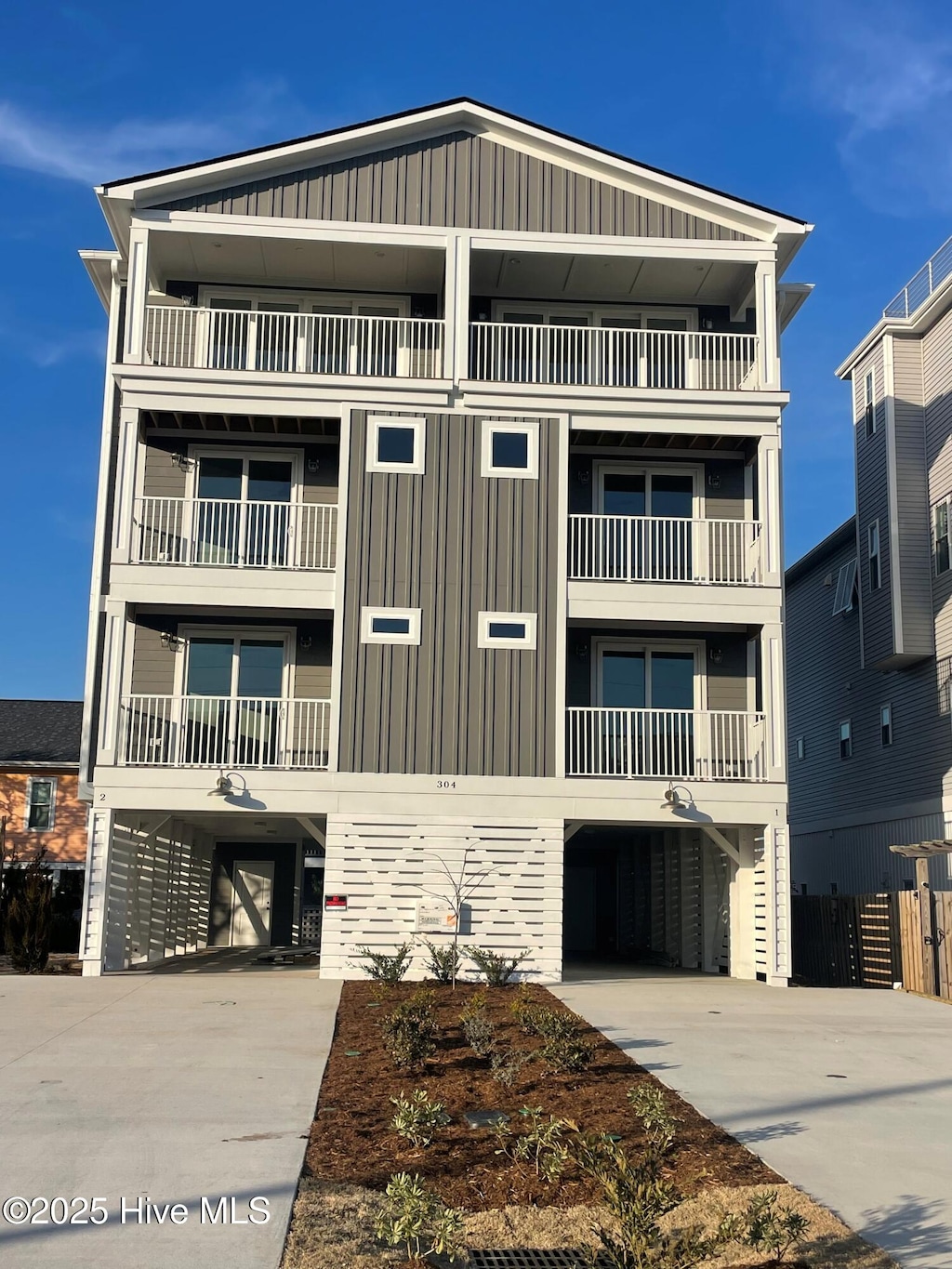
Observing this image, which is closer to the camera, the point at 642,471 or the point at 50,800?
the point at 642,471

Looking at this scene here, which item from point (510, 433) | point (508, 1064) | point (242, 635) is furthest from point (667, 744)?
point (508, 1064)

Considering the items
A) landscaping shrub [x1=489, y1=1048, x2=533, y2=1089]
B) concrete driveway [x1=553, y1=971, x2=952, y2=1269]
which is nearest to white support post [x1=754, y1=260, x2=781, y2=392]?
concrete driveway [x1=553, y1=971, x2=952, y2=1269]

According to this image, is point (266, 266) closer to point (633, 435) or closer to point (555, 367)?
point (555, 367)

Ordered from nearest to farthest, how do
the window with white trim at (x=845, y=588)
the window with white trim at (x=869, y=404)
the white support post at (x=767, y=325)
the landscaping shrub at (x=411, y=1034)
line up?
the landscaping shrub at (x=411, y=1034), the white support post at (x=767, y=325), the window with white trim at (x=869, y=404), the window with white trim at (x=845, y=588)

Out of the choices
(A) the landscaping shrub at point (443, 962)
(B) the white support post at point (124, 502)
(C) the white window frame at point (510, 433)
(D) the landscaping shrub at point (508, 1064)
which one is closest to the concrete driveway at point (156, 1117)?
(D) the landscaping shrub at point (508, 1064)

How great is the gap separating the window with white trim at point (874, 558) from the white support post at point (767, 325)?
25.0ft

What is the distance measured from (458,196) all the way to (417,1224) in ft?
57.0

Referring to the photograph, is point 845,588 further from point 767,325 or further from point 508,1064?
point 508,1064

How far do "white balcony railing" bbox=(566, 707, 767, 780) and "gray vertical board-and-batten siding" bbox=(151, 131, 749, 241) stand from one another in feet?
24.7

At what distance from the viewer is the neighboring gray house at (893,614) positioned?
25219 mm

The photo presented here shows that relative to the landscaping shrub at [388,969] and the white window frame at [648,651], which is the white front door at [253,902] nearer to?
the white window frame at [648,651]

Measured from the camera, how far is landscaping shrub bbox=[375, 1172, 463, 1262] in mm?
5980

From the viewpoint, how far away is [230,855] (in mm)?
25781

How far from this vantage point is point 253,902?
84.7 ft
